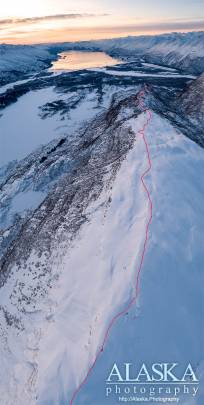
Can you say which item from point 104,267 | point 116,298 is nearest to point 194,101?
point 104,267

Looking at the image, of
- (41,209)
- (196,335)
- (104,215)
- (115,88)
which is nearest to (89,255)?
(104,215)

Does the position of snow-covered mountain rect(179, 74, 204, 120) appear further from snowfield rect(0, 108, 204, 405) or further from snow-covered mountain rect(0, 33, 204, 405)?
snowfield rect(0, 108, 204, 405)

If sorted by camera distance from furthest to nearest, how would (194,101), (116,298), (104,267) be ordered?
(194,101) → (104,267) → (116,298)

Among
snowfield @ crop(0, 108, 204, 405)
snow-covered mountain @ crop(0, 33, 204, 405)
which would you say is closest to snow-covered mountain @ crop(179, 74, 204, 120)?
snow-covered mountain @ crop(0, 33, 204, 405)

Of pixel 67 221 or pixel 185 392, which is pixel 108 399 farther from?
pixel 67 221

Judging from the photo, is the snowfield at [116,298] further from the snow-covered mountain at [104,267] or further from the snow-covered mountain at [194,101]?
the snow-covered mountain at [194,101]

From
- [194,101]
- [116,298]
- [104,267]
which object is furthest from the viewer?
[194,101]

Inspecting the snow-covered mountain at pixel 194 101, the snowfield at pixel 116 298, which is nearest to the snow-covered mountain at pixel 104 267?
the snowfield at pixel 116 298

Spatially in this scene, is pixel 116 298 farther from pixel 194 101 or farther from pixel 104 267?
pixel 194 101
